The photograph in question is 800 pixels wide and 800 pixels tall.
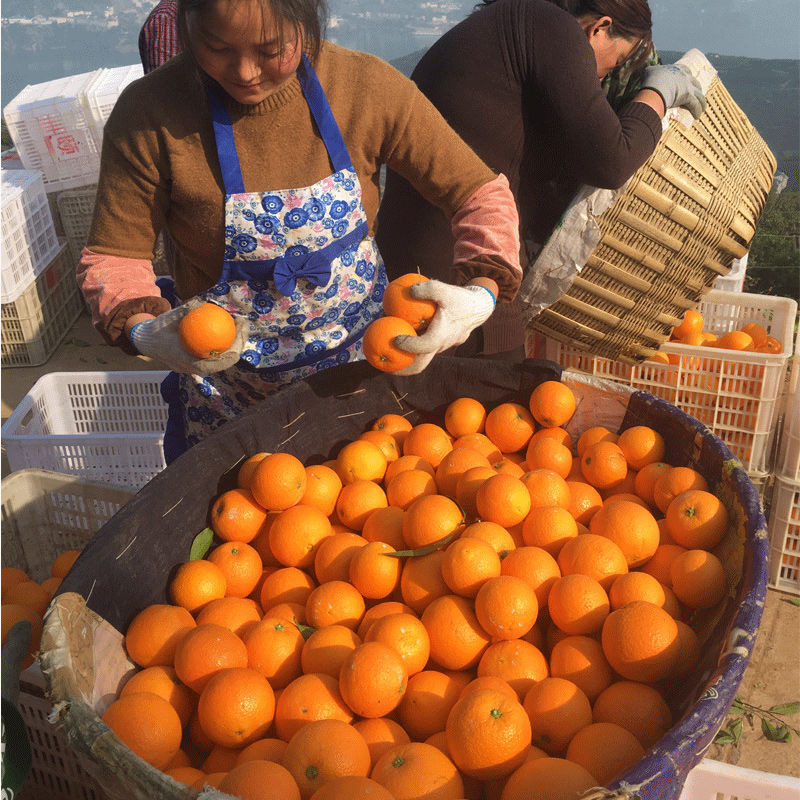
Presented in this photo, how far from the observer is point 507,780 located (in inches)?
52.9

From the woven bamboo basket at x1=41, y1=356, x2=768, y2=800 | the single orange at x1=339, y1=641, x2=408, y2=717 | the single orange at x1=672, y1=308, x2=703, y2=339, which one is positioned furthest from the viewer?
the single orange at x1=672, y1=308, x2=703, y2=339

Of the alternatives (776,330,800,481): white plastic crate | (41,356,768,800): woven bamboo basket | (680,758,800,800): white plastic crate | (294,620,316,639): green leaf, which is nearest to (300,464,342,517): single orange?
(41,356,768,800): woven bamboo basket

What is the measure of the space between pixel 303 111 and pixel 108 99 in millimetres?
4868

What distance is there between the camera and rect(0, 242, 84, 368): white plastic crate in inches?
221

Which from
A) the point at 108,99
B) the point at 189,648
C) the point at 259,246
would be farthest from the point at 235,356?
the point at 108,99

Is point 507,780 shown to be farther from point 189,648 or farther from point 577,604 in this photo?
point 189,648

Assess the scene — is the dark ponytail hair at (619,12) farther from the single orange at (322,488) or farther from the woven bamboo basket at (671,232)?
the single orange at (322,488)

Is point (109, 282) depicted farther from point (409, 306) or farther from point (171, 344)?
point (409, 306)

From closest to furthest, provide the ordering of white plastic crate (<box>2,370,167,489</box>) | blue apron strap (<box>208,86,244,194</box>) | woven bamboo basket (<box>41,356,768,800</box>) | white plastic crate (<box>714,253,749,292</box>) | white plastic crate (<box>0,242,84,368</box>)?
1. woven bamboo basket (<box>41,356,768,800</box>)
2. blue apron strap (<box>208,86,244,194</box>)
3. white plastic crate (<box>2,370,167,489</box>)
4. white plastic crate (<box>714,253,749,292</box>)
5. white plastic crate (<box>0,242,84,368</box>)

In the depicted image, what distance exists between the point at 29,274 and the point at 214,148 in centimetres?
425

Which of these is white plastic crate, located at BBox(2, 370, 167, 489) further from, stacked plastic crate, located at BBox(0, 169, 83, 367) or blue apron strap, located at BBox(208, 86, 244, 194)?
stacked plastic crate, located at BBox(0, 169, 83, 367)

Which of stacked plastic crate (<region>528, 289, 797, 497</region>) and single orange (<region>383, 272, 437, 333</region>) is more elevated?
single orange (<region>383, 272, 437, 333</region>)

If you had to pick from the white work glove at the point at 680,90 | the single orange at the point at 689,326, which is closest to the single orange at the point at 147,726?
the white work glove at the point at 680,90

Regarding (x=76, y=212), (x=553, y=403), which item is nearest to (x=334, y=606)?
(x=553, y=403)
